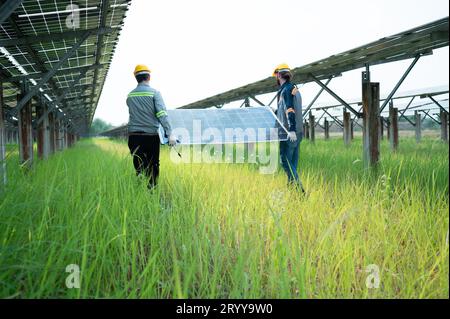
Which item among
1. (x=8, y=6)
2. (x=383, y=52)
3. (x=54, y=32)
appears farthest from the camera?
(x=54, y=32)

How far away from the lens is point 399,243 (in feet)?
8.43

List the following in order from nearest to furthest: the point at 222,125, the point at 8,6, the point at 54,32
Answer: the point at 8,6 < the point at 54,32 < the point at 222,125

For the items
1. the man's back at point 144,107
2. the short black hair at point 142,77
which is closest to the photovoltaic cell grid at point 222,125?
the man's back at point 144,107

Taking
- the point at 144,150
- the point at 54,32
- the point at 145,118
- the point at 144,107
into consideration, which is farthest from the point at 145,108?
the point at 54,32

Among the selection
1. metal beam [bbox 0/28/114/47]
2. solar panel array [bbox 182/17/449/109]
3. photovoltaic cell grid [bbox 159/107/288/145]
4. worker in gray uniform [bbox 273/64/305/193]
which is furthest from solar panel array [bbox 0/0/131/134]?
solar panel array [bbox 182/17/449/109]

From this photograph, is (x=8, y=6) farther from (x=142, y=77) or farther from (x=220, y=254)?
(x=220, y=254)

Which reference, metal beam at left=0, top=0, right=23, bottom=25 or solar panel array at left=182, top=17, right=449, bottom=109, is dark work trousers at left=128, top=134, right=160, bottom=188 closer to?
metal beam at left=0, top=0, right=23, bottom=25

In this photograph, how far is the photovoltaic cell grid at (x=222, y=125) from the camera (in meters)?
6.60

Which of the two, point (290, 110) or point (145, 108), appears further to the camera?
point (290, 110)

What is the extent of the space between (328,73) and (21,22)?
15.5 ft

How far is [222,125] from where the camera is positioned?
7418mm

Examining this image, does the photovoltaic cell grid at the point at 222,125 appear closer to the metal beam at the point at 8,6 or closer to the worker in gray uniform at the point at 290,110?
the worker in gray uniform at the point at 290,110

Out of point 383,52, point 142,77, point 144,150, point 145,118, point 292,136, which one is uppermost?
point 383,52
